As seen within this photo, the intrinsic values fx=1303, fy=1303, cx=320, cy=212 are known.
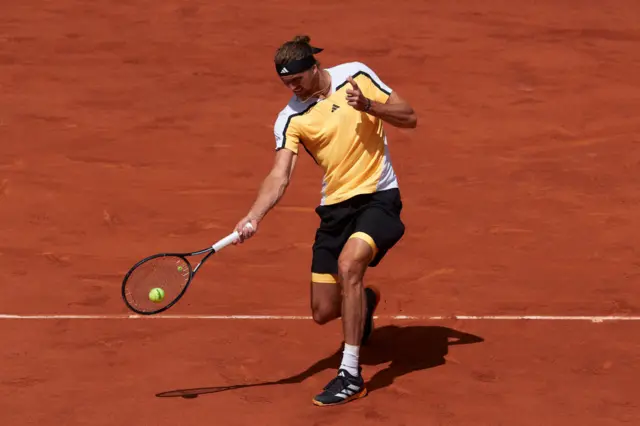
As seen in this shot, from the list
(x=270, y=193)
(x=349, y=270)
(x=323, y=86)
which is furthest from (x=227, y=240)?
(x=323, y=86)

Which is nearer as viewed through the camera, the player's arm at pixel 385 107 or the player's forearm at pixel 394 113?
the player's arm at pixel 385 107

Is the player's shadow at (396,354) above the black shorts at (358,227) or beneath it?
beneath

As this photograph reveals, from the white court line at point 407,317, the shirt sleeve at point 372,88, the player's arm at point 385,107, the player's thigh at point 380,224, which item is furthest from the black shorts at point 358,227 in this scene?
the white court line at point 407,317

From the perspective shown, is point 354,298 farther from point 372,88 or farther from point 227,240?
point 372,88

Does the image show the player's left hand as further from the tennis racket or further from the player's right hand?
the tennis racket

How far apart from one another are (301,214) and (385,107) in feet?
13.9

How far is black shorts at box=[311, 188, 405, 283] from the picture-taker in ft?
28.0

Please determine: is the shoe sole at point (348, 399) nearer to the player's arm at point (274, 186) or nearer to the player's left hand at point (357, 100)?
the player's arm at point (274, 186)

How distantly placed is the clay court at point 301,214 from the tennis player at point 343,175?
0.56 metres

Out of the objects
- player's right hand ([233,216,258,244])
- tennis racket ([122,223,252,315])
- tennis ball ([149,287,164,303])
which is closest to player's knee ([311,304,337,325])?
tennis racket ([122,223,252,315])

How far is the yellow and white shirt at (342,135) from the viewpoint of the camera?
857 cm

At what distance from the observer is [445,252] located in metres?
11.6

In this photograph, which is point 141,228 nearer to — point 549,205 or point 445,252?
point 445,252

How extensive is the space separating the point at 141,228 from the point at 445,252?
289cm
